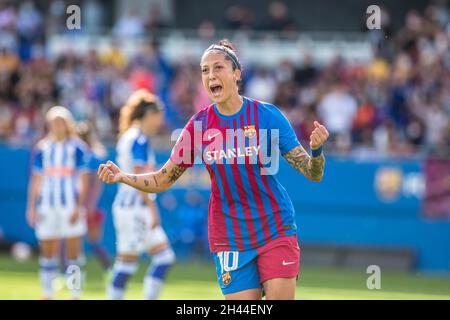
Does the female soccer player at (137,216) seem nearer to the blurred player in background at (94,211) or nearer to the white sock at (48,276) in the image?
the white sock at (48,276)

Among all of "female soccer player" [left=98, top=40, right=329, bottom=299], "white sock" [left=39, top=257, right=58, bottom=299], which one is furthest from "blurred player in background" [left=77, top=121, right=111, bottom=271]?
"female soccer player" [left=98, top=40, right=329, bottom=299]

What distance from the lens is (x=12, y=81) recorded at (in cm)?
2347

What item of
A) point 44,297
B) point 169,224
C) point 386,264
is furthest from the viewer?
point 169,224

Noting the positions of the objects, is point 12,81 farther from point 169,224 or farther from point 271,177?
point 271,177

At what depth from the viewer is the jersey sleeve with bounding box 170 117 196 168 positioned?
8164 millimetres

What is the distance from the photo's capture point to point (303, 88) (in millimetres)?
22594

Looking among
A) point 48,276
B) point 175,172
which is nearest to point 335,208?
point 48,276

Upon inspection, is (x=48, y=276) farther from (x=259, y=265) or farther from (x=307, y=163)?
(x=307, y=163)

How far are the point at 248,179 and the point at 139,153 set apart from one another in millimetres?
3895

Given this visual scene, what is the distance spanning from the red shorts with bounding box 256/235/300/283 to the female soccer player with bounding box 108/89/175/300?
4.09m

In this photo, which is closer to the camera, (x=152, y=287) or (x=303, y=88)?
(x=152, y=287)

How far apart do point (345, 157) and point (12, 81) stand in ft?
26.3

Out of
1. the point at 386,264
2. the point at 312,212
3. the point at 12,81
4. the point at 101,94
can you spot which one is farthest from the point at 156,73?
the point at 386,264
